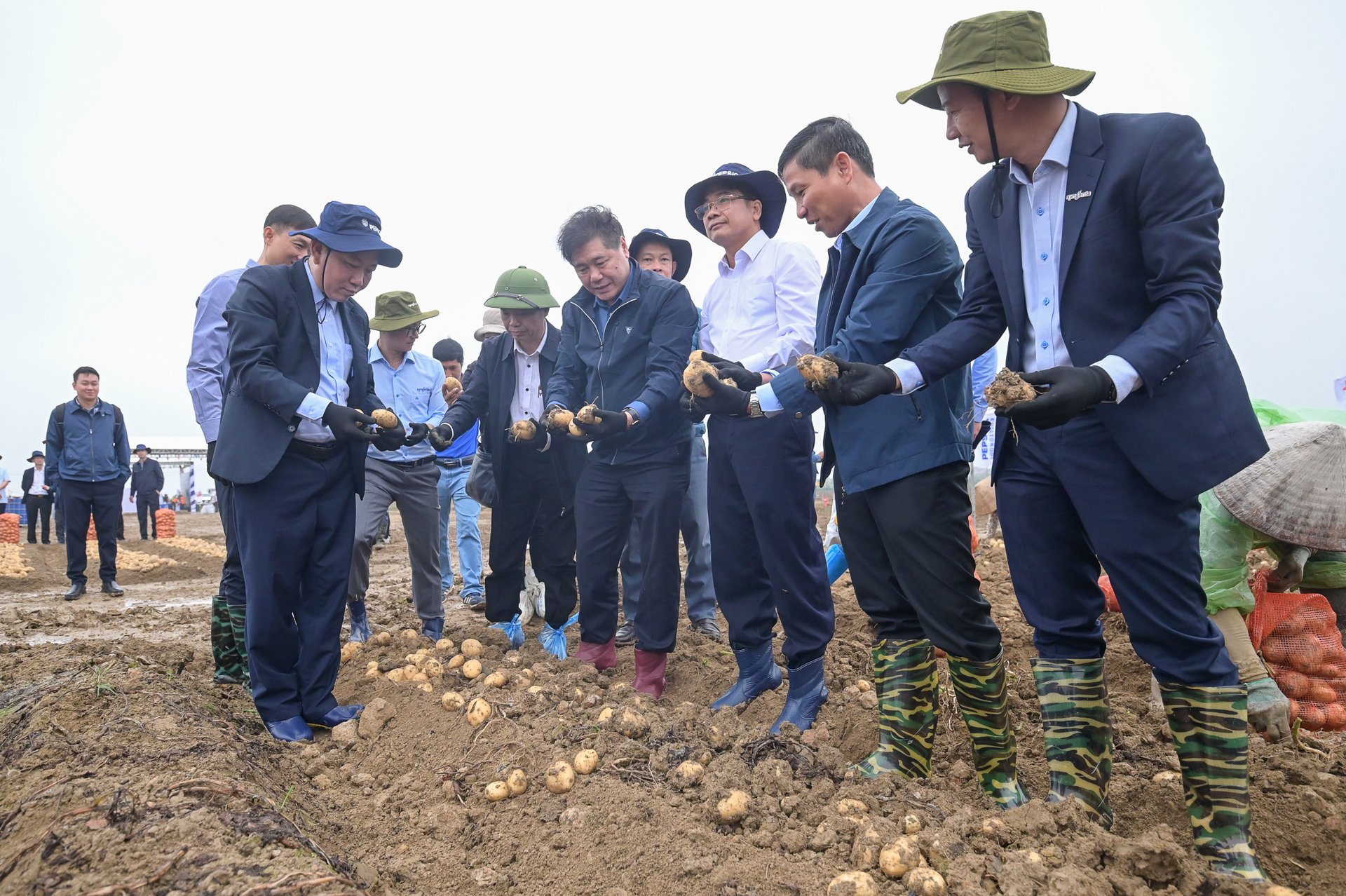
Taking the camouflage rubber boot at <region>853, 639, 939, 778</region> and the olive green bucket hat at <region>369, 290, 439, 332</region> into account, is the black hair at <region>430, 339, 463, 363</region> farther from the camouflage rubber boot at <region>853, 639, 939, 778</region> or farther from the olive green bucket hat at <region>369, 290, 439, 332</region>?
the camouflage rubber boot at <region>853, 639, 939, 778</region>

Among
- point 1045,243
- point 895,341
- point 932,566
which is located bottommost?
point 932,566

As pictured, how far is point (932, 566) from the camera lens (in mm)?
2279

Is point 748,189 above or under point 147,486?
above

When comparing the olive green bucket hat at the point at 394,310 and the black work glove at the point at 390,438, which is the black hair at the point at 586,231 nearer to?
the black work glove at the point at 390,438

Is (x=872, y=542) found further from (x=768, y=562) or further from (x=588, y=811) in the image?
(x=588, y=811)

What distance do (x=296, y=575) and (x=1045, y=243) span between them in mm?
2882

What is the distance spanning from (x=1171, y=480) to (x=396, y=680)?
3.08 m

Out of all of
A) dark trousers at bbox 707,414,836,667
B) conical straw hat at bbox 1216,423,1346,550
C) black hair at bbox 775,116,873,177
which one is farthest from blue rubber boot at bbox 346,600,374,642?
conical straw hat at bbox 1216,423,1346,550

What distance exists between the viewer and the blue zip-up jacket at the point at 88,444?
7793 mm

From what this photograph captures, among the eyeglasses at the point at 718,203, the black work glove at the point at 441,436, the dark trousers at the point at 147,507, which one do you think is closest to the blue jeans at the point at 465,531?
the black work glove at the point at 441,436

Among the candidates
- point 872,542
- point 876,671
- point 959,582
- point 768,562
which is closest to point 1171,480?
point 959,582

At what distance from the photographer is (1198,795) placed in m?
1.82

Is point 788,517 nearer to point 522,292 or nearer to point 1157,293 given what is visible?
point 1157,293

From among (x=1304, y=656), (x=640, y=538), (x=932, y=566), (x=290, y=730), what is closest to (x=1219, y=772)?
(x=932, y=566)
